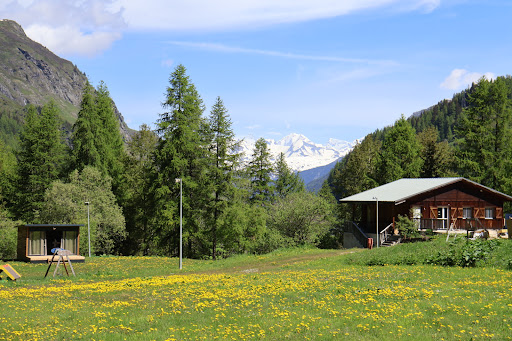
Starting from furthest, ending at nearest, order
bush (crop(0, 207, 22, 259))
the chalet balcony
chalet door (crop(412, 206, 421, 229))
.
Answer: bush (crop(0, 207, 22, 259)), chalet door (crop(412, 206, 421, 229)), the chalet balcony

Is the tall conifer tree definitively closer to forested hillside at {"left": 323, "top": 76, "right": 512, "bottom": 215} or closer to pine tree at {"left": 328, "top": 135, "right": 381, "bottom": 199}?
forested hillside at {"left": 323, "top": 76, "right": 512, "bottom": 215}

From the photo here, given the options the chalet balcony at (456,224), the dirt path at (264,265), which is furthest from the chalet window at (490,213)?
the dirt path at (264,265)

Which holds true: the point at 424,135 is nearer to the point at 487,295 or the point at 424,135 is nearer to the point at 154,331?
the point at 487,295

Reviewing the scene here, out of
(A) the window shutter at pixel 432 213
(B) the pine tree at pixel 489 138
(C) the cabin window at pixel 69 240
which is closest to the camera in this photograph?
(C) the cabin window at pixel 69 240

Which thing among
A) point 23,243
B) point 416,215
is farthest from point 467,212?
point 23,243

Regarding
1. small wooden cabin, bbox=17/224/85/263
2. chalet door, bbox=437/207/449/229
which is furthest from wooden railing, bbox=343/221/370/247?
small wooden cabin, bbox=17/224/85/263

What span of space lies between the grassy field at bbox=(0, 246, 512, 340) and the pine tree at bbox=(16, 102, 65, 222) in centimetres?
3530

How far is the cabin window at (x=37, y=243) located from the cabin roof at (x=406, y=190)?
32.6 m

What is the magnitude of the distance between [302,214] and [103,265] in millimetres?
25826

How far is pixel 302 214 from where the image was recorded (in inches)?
2164

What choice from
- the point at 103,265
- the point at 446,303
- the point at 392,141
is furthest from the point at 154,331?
the point at 392,141

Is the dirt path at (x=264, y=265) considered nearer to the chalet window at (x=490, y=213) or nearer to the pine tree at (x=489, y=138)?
the chalet window at (x=490, y=213)

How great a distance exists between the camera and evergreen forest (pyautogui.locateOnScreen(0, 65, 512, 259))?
165 feet

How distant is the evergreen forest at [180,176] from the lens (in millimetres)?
50438
